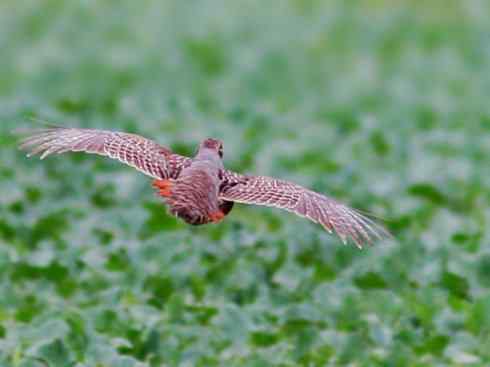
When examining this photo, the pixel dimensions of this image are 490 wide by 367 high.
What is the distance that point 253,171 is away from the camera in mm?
11305

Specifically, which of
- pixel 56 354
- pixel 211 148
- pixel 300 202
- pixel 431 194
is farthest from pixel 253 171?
pixel 300 202

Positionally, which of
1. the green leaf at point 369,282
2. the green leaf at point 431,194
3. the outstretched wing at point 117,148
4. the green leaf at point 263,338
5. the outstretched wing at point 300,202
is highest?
the green leaf at point 431,194

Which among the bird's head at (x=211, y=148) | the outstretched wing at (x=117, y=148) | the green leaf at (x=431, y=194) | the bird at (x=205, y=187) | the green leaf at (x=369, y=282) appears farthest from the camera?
the green leaf at (x=431, y=194)

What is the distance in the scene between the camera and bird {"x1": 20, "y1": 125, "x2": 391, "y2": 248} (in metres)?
6.93

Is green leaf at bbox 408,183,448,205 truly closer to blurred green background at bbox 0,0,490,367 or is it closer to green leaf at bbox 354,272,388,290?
blurred green background at bbox 0,0,490,367

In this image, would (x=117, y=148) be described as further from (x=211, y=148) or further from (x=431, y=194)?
(x=431, y=194)

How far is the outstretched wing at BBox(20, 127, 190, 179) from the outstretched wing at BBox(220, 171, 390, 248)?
258 millimetres

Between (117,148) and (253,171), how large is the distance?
390 centimetres

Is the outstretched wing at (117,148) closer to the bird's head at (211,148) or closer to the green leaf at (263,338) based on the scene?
the bird's head at (211,148)

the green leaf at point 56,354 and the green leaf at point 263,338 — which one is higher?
the green leaf at point 263,338

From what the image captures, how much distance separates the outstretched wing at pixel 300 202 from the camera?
276 inches

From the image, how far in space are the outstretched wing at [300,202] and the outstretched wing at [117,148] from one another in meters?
0.26

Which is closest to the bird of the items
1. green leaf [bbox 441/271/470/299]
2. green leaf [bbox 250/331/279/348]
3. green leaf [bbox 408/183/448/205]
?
green leaf [bbox 250/331/279/348]

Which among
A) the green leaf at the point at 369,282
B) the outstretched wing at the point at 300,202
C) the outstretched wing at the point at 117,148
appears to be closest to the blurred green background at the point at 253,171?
the green leaf at the point at 369,282
